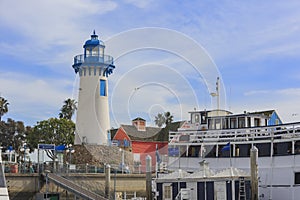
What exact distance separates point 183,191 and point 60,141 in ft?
119

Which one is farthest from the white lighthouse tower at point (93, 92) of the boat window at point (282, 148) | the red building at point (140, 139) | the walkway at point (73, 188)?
the boat window at point (282, 148)

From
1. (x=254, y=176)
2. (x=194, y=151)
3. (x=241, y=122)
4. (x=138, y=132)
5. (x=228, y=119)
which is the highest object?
(x=228, y=119)

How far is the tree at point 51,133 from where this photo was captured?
63781 millimetres

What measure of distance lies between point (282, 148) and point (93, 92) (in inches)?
1177

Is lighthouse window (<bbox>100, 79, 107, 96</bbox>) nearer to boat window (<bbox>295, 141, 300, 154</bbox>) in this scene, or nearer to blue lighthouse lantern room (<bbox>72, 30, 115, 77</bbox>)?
blue lighthouse lantern room (<bbox>72, 30, 115, 77</bbox>)

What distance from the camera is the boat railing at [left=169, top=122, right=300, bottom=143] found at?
30.5 m

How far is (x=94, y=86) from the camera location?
56.6 metres

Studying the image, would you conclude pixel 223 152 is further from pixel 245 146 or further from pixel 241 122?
pixel 241 122

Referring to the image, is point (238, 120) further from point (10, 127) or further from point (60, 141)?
point (10, 127)

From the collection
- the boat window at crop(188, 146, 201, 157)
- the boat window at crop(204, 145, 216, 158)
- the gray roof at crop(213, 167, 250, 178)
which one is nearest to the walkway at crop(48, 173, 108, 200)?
the boat window at crop(188, 146, 201, 157)

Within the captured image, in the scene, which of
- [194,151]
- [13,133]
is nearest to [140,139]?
[13,133]

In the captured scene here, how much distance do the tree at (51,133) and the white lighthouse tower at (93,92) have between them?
8497 mm

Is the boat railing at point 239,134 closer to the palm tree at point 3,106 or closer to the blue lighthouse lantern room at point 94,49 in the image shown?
the blue lighthouse lantern room at point 94,49

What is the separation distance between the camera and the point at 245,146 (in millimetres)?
32875
